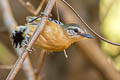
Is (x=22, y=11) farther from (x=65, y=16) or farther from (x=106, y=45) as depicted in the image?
(x=106, y=45)

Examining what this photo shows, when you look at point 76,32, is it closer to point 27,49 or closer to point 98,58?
point 27,49

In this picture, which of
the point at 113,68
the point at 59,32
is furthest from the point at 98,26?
the point at 59,32

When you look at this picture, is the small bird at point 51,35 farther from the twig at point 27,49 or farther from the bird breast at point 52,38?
the twig at point 27,49

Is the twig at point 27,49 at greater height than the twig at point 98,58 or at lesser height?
greater

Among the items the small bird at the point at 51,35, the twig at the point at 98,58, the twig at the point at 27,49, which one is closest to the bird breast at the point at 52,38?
the small bird at the point at 51,35

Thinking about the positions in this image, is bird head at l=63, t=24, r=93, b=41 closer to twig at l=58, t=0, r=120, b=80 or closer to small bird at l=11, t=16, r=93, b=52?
small bird at l=11, t=16, r=93, b=52

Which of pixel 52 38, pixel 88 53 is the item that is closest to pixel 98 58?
pixel 88 53

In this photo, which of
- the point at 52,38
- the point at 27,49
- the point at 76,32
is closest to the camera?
the point at 27,49

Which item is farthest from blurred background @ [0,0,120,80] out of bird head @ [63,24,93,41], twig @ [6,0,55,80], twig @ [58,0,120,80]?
twig @ [6,0,55,80]
